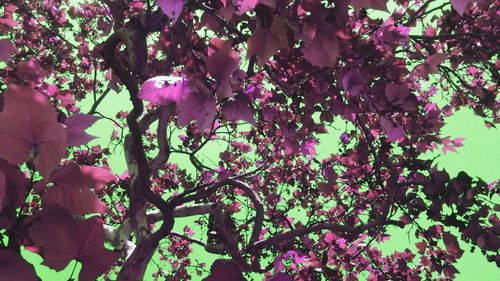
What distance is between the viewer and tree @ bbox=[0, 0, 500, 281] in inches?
27.9

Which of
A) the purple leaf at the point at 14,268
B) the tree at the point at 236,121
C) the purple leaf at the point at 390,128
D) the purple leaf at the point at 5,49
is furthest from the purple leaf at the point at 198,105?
the purple leaf at the point at 5,49

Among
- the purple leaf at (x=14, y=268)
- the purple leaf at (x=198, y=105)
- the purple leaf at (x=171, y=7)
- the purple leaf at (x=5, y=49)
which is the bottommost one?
the purple leaf at (x=14, y=268)

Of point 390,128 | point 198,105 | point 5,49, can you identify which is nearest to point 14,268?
point 198,105

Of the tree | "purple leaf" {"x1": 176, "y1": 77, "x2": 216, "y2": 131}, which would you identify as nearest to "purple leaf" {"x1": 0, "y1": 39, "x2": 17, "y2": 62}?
the tree

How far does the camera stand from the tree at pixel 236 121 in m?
0.71

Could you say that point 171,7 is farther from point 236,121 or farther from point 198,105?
point 236,121

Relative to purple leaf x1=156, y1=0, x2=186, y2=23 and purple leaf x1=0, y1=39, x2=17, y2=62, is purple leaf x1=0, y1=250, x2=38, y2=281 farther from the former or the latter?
purple leaf x1=0, y1=39, x2=17, y2=62

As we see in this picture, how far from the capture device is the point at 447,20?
12.5 ft

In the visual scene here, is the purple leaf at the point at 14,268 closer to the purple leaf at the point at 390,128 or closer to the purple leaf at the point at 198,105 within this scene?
the purple leaf at the point at 198,105

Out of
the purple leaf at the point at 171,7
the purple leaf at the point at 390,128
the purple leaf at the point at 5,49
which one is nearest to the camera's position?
the purple leaf at the point at 171,7

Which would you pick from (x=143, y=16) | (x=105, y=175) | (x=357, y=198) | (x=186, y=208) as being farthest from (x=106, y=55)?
(x=357, y=198)

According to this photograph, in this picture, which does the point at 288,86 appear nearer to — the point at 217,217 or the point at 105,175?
the point at 217,217

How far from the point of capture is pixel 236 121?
9.98 feet

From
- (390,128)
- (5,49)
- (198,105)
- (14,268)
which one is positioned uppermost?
(5,49)
